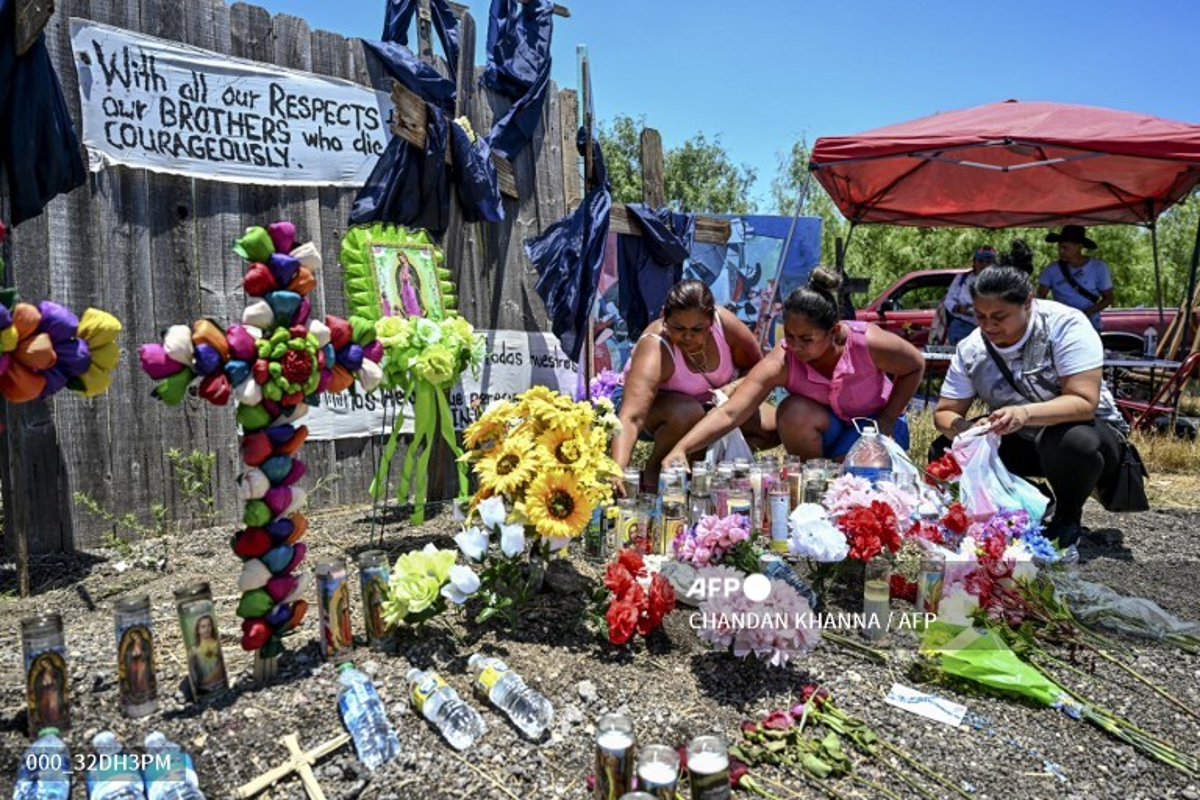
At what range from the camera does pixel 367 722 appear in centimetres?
200

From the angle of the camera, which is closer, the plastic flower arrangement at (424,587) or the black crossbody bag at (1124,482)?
the plastic flower arrangement at (424,587)

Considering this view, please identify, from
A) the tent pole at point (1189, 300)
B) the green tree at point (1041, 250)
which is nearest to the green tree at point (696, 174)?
the green tree at point (1041, 250)

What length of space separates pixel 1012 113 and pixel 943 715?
5372mm

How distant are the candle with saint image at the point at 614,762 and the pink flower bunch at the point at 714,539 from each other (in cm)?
87

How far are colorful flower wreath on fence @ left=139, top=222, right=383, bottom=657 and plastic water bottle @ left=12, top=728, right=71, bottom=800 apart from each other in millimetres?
486

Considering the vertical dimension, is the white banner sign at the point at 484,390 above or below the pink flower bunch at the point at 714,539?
above

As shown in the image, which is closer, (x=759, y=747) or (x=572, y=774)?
(x=572, y=774)

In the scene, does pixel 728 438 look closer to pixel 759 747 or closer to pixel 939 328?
pixel 759 747

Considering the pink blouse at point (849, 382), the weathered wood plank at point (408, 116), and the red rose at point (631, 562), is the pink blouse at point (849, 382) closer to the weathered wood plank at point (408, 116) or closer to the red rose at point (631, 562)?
the red rose at point (631, 562)

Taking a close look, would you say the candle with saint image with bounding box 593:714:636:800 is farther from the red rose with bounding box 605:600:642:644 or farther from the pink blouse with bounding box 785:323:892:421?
the pink blouse with bounding box 785:323:892:421

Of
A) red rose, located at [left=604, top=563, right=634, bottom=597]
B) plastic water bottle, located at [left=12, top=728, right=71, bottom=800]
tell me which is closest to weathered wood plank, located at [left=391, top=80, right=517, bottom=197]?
red rose, located at [left=604, top=563, right=634, bottom=597]

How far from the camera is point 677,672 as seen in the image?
97.4 inches

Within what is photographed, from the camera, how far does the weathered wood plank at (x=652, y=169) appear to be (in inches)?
247

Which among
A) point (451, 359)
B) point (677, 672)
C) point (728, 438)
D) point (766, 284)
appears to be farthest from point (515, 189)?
point (677, 672)
